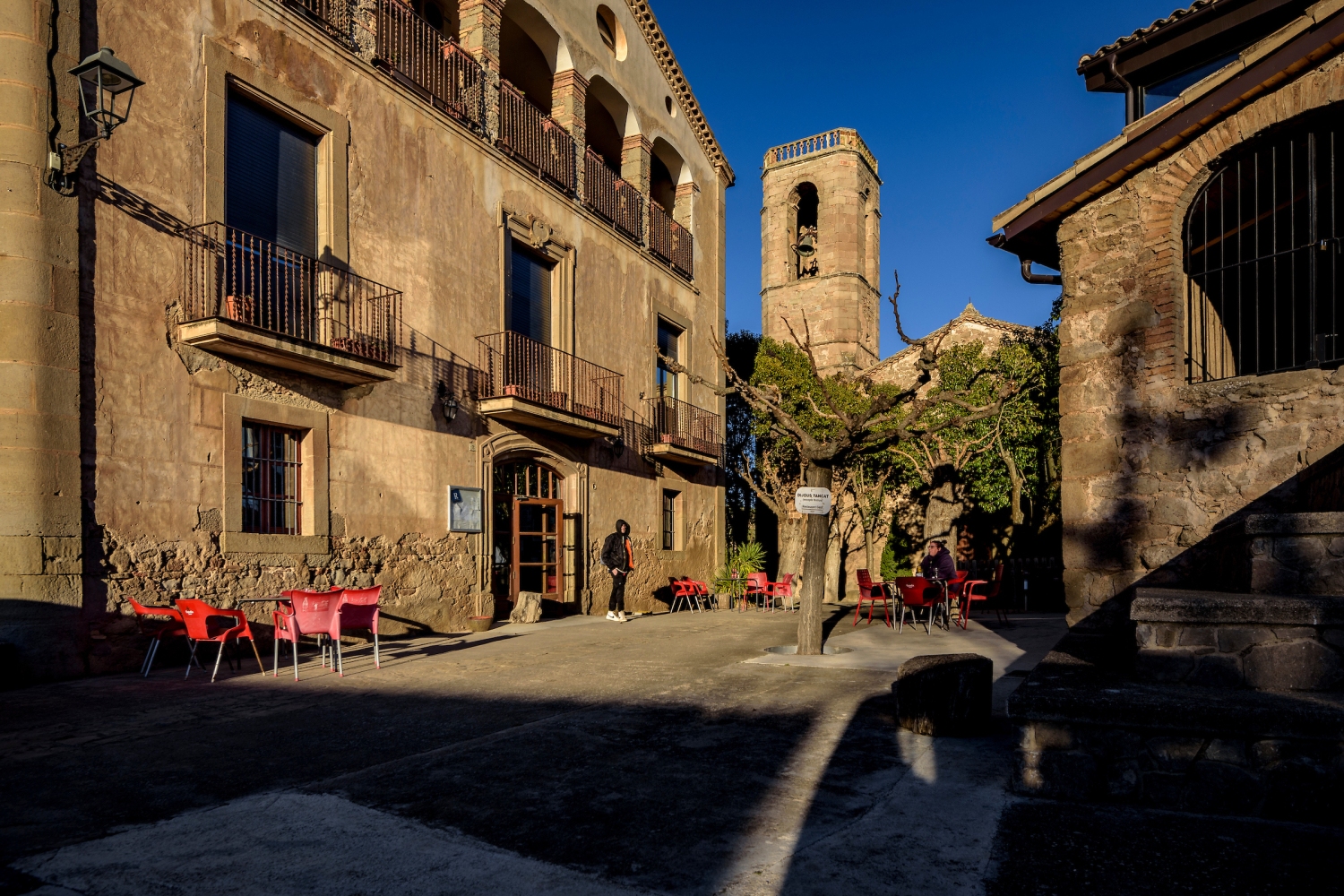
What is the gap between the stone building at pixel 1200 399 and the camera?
4.27 metres

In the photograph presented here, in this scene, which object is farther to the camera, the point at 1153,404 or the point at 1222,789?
the point at 1153,404

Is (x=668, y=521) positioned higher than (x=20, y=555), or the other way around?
(x=20, y=555)

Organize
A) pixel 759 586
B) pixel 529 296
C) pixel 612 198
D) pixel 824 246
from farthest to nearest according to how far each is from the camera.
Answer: pixel 824 246 → pixel 612 198 → pixel 759 586 → pixel 529 296

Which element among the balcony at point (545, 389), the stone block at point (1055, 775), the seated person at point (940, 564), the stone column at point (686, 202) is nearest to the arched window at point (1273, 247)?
the stone block at point (1055, 775)

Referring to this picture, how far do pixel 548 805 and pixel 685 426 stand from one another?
50.0 feet

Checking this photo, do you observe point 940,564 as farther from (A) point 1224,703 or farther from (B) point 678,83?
(B) point 678,83


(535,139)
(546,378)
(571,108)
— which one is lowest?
(546,378)

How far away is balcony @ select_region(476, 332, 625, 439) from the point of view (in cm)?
1312

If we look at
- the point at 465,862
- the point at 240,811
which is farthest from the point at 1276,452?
the point at 240,811

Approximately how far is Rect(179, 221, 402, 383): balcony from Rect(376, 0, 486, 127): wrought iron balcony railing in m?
3.10

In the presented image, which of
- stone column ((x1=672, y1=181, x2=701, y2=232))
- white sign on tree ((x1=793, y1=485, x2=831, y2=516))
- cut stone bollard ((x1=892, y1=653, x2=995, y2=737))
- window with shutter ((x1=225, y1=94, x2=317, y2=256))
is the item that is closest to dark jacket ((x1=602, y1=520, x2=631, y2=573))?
white sign on tree ((x1=793, y1=485, x2=831, y2=516))

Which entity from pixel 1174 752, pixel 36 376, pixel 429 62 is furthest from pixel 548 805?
pixel 429 62

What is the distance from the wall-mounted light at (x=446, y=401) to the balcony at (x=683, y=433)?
568cm

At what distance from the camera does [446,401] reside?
12.3 m
